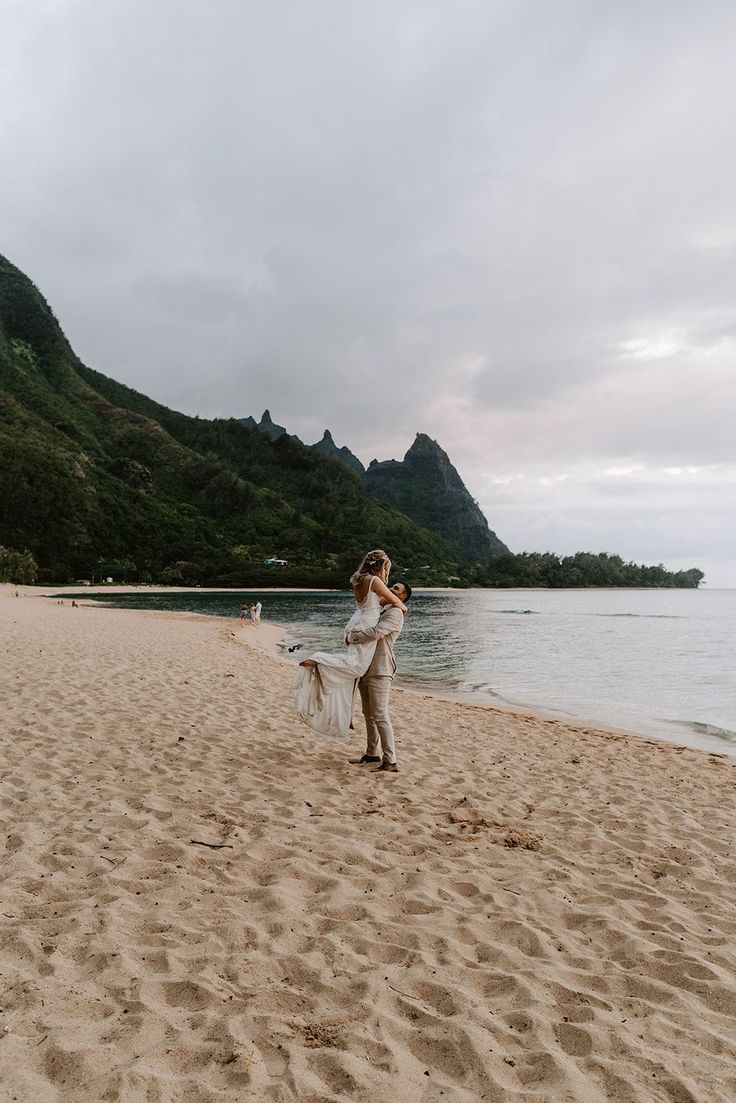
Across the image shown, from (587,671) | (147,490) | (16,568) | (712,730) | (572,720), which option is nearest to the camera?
(712,730)

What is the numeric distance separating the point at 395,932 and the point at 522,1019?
0.98m

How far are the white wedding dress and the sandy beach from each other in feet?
2.17

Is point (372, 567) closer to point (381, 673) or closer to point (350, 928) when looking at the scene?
point (381, 673)

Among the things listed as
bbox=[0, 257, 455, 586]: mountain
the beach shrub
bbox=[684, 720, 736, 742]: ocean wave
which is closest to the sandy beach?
bbox=[684, 720, 736, 742]: ocean wave

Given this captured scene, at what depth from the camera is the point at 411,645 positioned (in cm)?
3050

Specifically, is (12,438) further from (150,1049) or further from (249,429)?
(150,1049)

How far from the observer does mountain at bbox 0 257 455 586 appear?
98375mm

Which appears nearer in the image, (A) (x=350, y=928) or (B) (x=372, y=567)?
(A) (x=350, y=928)

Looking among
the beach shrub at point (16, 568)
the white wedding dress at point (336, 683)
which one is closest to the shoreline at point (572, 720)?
the white wedding dress at point (336, 683)

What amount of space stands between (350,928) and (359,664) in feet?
11.4

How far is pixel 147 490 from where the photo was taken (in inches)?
4963

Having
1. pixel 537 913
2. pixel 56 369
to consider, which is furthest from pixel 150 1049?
pixel 56 369

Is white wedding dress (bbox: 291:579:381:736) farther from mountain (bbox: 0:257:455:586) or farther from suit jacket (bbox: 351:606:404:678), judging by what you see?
mountain (bbox: 0:257:455:586)

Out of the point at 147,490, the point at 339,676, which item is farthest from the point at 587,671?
the point at 147,490
